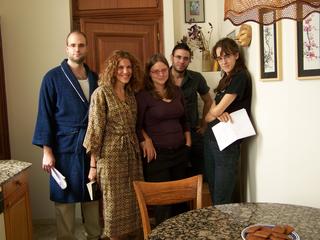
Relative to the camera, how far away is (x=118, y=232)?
2.09 metres

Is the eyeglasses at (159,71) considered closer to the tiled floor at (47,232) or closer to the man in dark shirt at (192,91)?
the man in dark shirt at (192,91)

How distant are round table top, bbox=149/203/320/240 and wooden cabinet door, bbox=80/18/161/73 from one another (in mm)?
1968

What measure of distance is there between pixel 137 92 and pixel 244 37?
76 centimetres

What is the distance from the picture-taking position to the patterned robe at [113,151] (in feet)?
6.63

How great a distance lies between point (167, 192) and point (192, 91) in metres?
1.22

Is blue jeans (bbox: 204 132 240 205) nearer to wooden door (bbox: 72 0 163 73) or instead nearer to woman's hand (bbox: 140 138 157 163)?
woman's hand (bbox: 140 138 157 163)

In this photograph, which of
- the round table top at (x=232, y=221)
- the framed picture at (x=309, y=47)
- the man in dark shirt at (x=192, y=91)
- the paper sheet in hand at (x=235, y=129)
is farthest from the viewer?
the man in dark shirt at (x=192, y=91)

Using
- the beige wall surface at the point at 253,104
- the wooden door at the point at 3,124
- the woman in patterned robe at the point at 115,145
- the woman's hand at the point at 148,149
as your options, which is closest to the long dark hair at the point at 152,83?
the woman in patterned robe at the point at 115,145

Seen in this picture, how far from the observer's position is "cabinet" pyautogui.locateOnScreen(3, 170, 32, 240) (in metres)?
1.76

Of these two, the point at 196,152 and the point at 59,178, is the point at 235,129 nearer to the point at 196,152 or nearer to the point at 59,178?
the point at 196,152

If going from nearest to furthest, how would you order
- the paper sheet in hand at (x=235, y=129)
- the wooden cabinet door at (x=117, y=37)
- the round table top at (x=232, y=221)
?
the round table top at (x=232, y=221)
the paper sheet in hand at (x=235, y=129)
the wooden cabinet door at (x=117, y=37)

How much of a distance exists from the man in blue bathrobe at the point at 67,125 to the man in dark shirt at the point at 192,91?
0.69m

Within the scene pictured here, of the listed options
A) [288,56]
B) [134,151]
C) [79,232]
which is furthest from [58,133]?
[288,56]

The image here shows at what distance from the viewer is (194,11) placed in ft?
10.0
